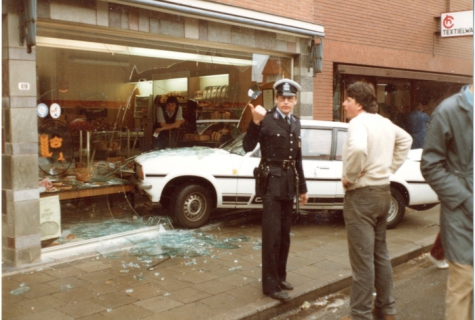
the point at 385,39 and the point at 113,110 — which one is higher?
the point at 385,39

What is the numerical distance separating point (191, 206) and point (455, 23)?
30.4ft

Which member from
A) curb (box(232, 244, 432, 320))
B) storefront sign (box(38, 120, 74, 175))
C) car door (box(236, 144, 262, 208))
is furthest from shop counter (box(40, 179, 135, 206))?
curb (box(232, 244, 432, 320))

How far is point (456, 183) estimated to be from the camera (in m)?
3.32

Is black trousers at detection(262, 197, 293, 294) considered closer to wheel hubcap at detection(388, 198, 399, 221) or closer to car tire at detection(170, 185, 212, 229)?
car tire at detection(170, 185, 212, 229)

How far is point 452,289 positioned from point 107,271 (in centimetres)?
419

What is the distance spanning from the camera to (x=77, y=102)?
376 inches

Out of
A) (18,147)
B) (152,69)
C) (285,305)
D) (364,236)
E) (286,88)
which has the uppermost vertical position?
(152,69)

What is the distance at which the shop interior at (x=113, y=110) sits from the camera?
794cm

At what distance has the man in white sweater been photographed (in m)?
4.49

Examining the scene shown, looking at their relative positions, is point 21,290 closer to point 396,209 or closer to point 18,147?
point 18,147

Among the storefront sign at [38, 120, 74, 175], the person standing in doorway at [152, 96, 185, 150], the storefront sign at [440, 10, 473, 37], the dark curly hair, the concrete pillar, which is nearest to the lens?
the dark curly hair

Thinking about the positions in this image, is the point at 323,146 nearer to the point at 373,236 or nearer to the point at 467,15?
the point at 373,236

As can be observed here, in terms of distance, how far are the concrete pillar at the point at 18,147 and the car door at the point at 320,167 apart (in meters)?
4.10

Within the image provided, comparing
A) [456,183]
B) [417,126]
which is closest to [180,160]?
[456,183]
